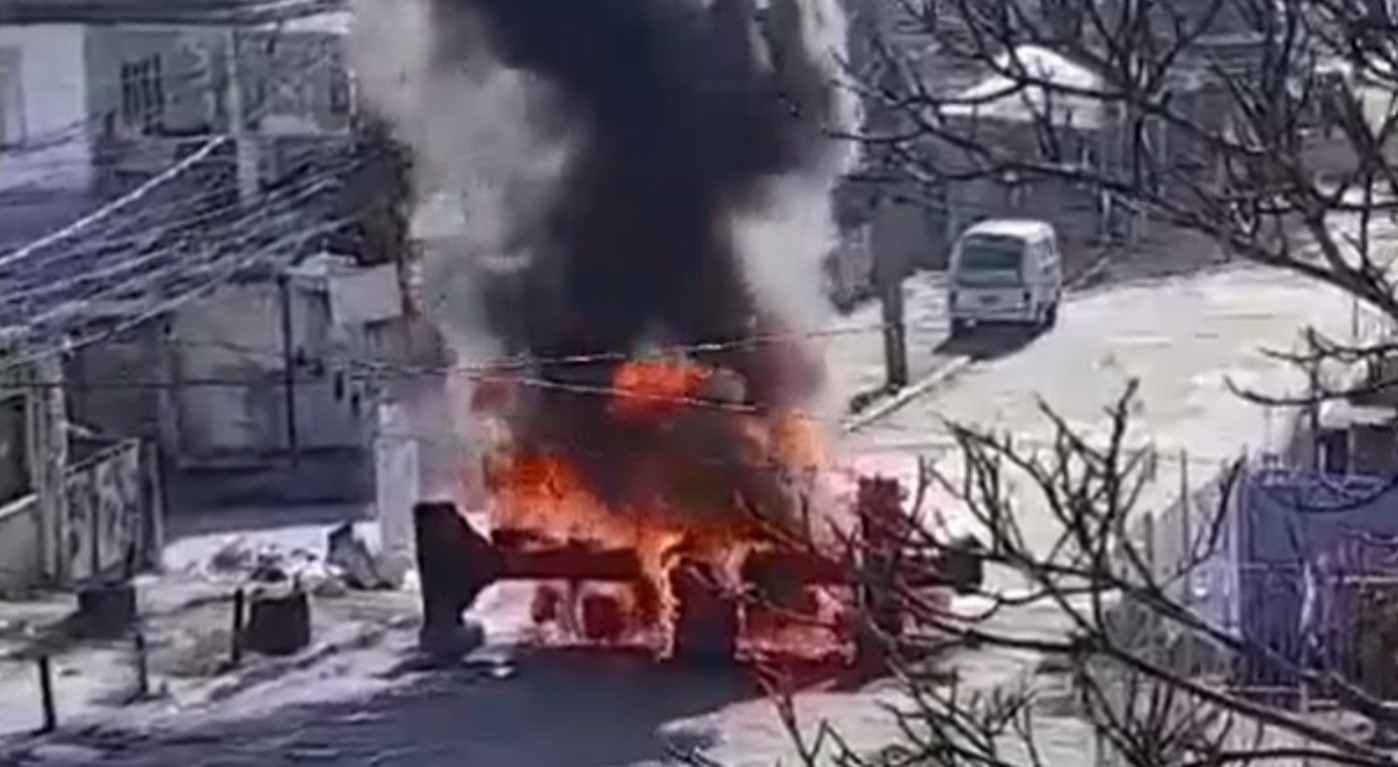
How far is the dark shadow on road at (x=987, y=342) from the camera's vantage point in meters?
5.11

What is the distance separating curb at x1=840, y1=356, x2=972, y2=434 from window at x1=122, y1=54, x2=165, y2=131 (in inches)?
63.0

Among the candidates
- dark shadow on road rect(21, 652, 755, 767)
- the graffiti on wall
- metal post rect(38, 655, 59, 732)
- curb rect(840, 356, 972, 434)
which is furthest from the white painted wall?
curb rect(840, 356, 972, 434)

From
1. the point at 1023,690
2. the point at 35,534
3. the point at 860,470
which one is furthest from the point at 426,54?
the point at 1023,690

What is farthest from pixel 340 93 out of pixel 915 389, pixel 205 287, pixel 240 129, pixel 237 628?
pixel 915 389

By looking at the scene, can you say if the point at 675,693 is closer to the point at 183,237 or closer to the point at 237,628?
the point at 237,628

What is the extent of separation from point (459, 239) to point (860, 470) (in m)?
1.46

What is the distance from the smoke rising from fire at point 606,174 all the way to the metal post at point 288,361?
0.95 ft

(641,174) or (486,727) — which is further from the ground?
(641,174)

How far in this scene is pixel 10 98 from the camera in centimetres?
560

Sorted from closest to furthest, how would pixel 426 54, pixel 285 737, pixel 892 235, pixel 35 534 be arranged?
pixel 285 737, pixel 35 534, pixel 892 235, pixel 426 54

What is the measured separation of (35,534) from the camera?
499 cm

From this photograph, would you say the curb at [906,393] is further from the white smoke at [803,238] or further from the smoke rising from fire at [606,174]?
the smoke rising from fire at [606,174]

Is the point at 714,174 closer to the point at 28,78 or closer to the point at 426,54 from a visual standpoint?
the point at 426,54

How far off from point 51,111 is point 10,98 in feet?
0.33
